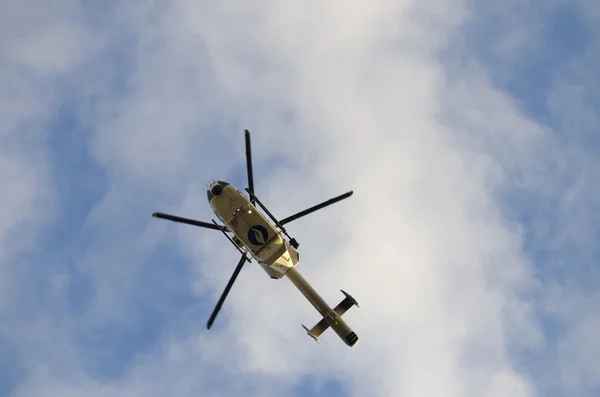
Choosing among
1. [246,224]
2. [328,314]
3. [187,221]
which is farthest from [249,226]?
[328,314]

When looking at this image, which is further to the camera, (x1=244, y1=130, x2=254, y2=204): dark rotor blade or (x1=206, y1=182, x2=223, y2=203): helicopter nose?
(x1=206, y1=182, x2=223, y2=203): helicopter nose

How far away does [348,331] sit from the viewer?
161ft

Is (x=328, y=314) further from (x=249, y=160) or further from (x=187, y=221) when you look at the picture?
(x=249, y=160)

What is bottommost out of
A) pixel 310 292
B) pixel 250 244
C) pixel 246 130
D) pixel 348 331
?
pixel 348 331

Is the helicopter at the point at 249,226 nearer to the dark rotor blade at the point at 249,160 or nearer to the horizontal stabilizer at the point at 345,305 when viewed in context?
the dark rotor blade at the point at 249,160

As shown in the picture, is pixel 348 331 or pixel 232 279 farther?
pixel 348 331

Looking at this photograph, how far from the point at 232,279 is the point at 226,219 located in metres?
4.19

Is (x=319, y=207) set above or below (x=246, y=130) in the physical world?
below

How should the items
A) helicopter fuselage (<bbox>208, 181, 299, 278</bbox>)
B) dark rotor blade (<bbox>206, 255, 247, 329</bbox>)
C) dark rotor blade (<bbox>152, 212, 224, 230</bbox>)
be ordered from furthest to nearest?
helicopter fuselage (<bbox>208, 181, 299, 278</bbox>)
dark rotor blade (<bbox>206, 255, 247, 329</bbox>)
dark rotor blade (<bbox>152, 212, 224, 230</bbox>)

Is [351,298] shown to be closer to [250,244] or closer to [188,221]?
[250,244]

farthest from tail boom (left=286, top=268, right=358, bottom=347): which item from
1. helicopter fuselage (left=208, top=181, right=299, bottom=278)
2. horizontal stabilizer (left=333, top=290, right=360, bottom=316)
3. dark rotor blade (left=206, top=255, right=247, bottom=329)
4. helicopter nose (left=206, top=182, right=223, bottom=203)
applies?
helicopter nose (left=206, top=182, right=223, bottom=203)

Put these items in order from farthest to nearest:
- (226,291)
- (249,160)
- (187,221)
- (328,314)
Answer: (328,314) → (226,291) → (187,221) → (249,160)

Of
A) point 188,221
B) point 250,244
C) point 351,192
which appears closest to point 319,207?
point 351,192

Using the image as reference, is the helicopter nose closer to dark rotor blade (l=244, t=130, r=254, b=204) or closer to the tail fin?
dark rotor blade (l=244, t=130, r=254, b=204)
